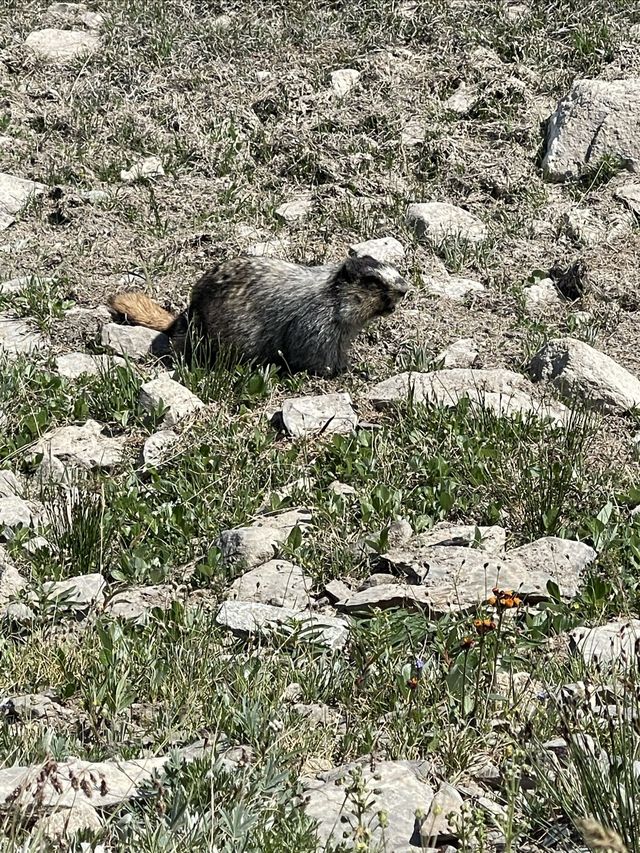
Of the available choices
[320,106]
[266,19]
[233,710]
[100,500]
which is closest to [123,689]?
[233,710]

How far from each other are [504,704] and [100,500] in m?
2.54

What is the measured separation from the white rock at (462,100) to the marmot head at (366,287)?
3.21 m

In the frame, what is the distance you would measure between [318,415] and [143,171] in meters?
4.07

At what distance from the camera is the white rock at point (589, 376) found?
712 centimetres

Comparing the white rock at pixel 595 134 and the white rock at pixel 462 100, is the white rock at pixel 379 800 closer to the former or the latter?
the white rock at pixel 595 134

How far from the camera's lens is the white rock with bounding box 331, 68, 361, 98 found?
36.0 feet

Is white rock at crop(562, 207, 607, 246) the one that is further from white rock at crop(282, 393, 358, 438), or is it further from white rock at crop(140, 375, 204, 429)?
white rock at crop(140, 375, 204, 429)

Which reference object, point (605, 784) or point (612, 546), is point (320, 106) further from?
point (605, 784)

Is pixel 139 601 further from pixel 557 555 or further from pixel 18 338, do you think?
pixel 18 338

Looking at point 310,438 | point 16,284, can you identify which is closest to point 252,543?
point 310,438

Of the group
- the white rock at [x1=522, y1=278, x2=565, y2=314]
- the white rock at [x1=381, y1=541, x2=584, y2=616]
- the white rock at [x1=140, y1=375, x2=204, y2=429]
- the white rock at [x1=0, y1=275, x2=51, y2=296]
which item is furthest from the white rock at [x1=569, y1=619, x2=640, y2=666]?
the white rock at [x1=0, y1=275, x2=51, y2=296]

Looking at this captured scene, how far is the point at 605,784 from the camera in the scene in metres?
3.41

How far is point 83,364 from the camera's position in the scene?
7.94 meters

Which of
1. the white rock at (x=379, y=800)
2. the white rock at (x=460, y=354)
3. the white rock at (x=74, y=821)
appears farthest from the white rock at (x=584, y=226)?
the white rock at (x=74, y=821)
